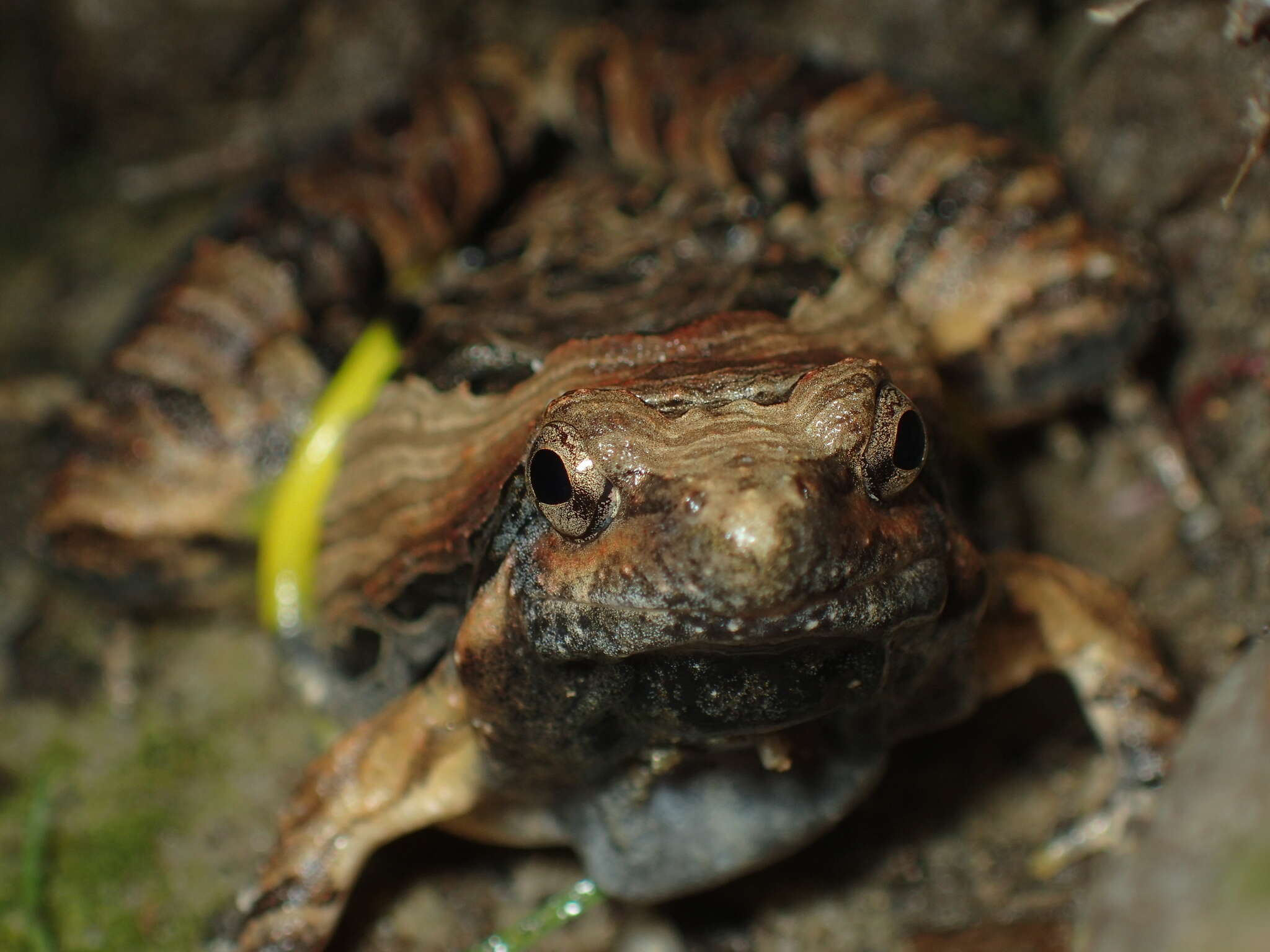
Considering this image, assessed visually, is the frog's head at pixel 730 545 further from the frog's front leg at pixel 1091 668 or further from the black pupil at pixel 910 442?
the frog's front leg at pixel 1091 668

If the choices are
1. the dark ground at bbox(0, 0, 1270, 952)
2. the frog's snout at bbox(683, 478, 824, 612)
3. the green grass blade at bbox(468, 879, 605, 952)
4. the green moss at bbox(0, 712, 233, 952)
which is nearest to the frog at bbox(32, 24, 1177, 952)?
the frog's snout at bbox(683, 478, 824, 612)

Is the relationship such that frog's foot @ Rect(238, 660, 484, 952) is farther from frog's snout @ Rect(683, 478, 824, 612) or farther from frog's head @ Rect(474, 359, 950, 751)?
frog's snout @ Rect(683, 478, 824, 612)

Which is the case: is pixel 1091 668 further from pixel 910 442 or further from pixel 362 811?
pixel 362 811

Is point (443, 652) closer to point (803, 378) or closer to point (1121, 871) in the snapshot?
point (803, 378)

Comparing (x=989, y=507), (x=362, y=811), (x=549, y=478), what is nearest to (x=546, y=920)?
(x=362, y=811)

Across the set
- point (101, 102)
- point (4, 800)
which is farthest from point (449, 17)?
point (4, 800)

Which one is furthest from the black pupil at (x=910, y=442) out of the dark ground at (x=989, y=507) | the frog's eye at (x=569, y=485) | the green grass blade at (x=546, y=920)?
the green grass blade at (x=546, y=920)
